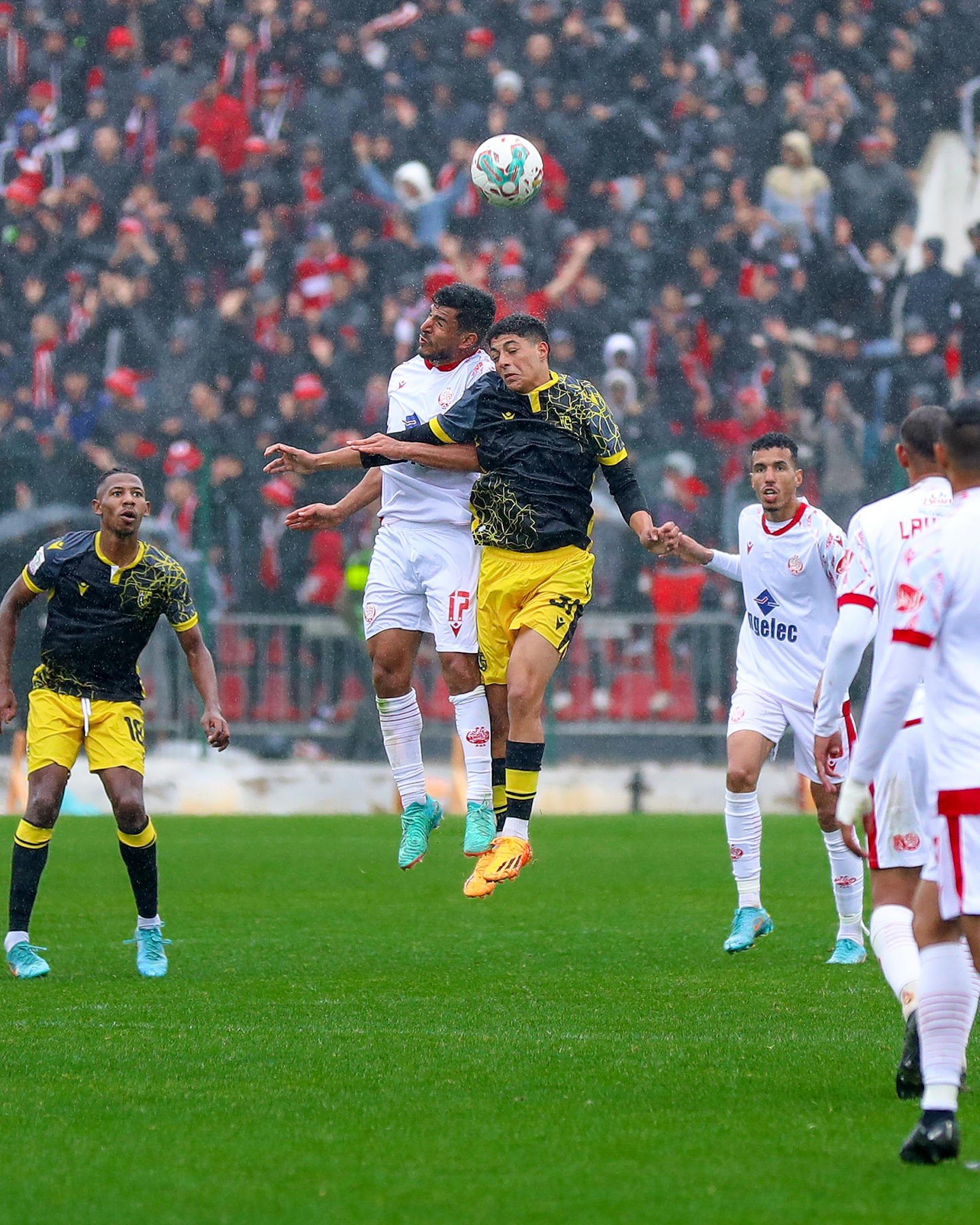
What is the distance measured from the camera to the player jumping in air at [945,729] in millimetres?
4324

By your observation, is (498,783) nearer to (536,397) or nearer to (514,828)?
(514,828)

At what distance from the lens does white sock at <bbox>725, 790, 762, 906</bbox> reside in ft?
29.4

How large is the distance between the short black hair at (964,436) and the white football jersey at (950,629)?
3.1 inches

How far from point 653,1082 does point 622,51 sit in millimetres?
15913

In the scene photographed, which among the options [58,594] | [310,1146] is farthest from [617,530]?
[310,1146]

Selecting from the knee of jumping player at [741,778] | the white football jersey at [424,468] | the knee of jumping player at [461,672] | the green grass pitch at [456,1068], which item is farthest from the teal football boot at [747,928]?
the white football jersey at [424,468]

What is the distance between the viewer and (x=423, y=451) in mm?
7809

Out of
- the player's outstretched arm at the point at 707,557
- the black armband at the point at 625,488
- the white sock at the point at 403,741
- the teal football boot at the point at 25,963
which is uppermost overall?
the black armband at the point at 625,488

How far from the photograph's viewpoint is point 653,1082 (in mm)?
5746

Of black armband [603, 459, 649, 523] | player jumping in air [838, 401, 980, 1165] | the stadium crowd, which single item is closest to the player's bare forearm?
black armband [603, 459, 649, 523]

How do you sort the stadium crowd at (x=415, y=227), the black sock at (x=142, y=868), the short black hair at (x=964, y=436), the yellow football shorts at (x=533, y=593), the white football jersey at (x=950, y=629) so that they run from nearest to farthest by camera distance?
1. the white football jersey at (x=950, y=629)
2. the short black hair at (x=964, y=436)
3. the yellow football shorts at (x=533, y=593)
4. the black sock at (x=142, y=868)
5. the stadium crowd at (x=415, y=227)

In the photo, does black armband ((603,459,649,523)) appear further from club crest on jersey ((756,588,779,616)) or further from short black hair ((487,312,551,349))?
club crest on jersey ((756,588,779,616))

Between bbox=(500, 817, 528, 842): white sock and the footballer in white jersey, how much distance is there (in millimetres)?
2173

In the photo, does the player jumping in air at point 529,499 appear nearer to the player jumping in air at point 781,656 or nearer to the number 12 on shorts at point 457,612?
the number 12 on shorts at point 457,612
